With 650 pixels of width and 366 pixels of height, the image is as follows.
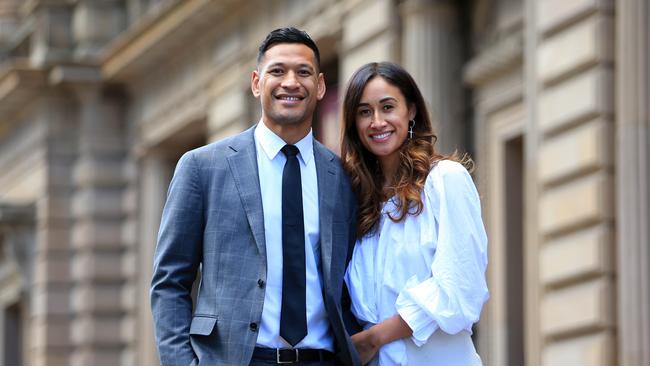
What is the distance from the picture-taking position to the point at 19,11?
32312 millimetres

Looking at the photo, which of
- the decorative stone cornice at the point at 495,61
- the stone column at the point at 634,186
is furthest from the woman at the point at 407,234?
the decorative stone cornice at the point at 495,61

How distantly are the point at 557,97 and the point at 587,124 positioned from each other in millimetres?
546

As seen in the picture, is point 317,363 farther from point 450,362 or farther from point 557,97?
point 557,97

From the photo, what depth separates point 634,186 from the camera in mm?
11938

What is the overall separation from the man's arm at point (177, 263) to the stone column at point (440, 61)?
30.9 ft

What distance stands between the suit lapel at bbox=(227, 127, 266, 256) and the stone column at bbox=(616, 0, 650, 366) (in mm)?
6042

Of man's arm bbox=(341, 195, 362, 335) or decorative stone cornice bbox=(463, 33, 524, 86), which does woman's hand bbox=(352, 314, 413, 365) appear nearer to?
man's arm bbox=(341, 195, 362, 335)

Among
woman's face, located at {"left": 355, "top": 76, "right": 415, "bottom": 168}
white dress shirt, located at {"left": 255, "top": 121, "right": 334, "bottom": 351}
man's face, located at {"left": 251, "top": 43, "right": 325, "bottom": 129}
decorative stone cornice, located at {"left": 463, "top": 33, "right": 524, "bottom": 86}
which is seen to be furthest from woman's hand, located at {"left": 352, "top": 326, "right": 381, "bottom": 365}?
decorative stone cornice, located at {"left": 463, "top": 33, "right": 524, "bottom": 86}

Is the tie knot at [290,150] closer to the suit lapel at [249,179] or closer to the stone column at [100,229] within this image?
the suit lapel at [249,179]

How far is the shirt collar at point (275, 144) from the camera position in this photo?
629 centimetres

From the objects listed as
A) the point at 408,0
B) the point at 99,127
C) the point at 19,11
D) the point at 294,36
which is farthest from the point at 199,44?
the point at 294,36

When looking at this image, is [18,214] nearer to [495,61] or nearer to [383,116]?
[495,61]

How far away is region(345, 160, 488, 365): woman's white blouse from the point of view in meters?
6.02

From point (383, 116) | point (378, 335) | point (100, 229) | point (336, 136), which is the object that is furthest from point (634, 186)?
point (100, 229)
